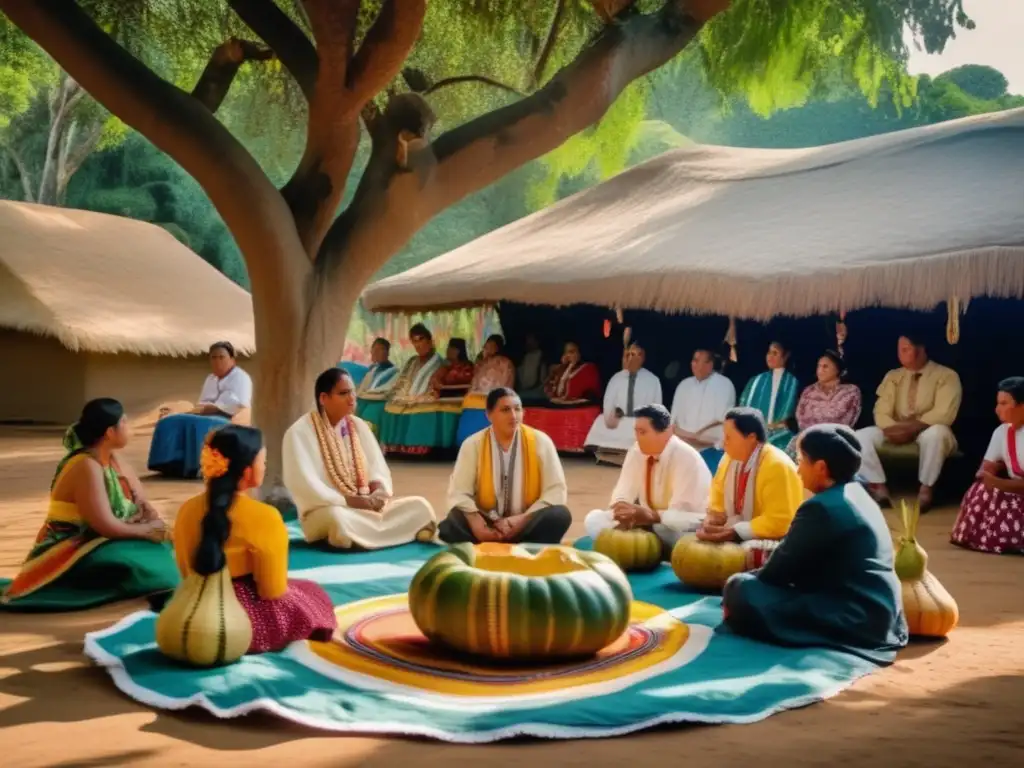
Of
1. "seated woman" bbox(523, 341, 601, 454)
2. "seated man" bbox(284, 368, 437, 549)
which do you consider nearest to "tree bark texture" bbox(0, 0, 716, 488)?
"seated man" bbox(284, 368, 437, 549)

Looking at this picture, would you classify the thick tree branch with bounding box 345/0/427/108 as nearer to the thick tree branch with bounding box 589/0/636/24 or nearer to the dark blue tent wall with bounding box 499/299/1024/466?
the thick tree branch with bounding box 589/0/636/24

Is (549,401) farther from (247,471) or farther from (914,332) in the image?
(247,471)

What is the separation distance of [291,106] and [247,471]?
7210mm

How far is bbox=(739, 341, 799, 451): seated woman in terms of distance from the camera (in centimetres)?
1013

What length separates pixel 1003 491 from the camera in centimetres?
706

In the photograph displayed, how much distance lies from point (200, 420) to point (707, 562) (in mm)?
6564

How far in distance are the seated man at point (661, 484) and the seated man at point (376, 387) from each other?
7.15m

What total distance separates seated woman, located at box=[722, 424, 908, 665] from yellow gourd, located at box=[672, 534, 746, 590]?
0.93 meters

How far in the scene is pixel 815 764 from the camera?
3.22 metres

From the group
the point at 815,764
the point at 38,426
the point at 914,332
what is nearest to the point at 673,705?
the point at 815,764

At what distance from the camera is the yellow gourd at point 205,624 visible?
4055 millimetres

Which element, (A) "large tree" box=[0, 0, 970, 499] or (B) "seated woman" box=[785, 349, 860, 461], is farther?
(B) "seated woman" box=[785, 349, 860, 461]

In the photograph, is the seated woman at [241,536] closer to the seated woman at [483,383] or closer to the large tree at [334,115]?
the large tree at [334,115]

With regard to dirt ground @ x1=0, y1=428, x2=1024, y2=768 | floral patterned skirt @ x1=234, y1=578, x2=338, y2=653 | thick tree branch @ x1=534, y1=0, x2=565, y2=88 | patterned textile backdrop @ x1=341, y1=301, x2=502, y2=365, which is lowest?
dirt ground @ x1=0, y1=428, x2=1024, y2=768
